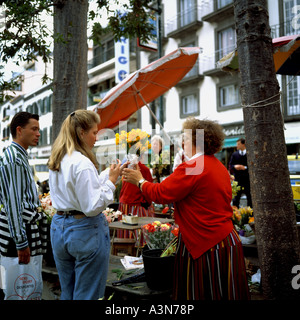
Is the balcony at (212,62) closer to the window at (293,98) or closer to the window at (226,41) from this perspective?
the window at (226,41)

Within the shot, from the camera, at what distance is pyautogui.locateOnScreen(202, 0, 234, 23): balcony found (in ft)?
62.8

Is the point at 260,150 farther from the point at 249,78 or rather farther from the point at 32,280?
the point at 32,280

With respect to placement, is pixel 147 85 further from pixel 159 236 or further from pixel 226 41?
pixel 226 41

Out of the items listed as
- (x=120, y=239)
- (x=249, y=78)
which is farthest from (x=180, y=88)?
(x=249, y=78)

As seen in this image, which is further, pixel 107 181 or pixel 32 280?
pixel 32 280

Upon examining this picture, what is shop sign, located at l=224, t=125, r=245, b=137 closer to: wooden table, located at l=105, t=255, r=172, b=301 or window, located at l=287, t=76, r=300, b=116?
window, located at l=287, t=76, r=300, b=116

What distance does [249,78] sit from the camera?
3.03 m

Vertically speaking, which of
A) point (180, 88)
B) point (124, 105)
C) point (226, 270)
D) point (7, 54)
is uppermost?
point (180, 88)

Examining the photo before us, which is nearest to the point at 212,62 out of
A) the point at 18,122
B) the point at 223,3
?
the point at 223,3

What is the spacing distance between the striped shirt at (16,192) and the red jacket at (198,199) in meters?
1.00

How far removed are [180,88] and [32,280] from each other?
2061cm

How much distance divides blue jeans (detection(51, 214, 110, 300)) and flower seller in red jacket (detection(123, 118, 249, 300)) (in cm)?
50

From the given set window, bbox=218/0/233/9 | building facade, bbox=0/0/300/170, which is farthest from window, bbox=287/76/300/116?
window, bbox=218/0/233/9

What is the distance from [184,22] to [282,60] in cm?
1774
